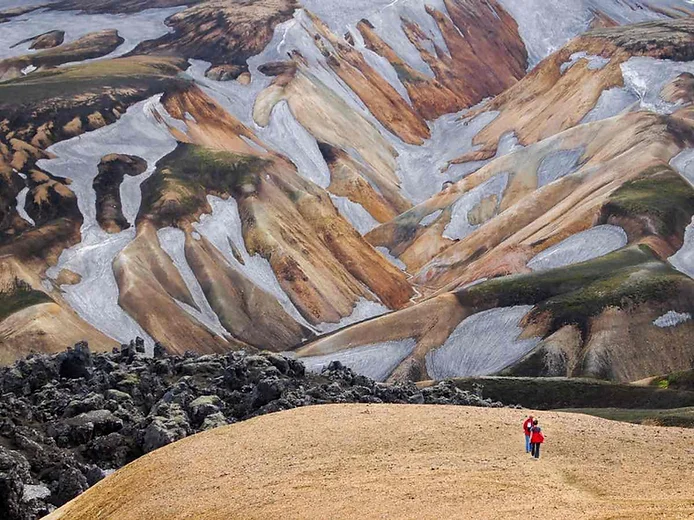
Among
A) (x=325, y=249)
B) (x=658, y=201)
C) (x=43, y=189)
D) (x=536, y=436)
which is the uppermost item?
(x=536, y=436)

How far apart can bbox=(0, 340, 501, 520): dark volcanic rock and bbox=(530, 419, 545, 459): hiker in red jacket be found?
21.3 metres

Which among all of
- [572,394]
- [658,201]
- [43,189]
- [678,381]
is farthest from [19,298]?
[658,201]

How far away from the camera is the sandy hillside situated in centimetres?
3762

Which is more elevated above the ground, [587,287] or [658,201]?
[658,201]

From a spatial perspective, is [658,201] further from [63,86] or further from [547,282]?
[63,86]

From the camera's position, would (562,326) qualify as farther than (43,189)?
No

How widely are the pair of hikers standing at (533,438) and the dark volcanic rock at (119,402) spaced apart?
20816 millimetres

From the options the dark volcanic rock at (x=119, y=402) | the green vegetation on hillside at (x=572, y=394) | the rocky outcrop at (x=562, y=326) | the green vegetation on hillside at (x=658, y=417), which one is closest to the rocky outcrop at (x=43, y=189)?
the rocky outcrop at (x=562, y=326)

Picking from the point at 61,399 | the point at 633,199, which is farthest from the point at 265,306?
the point at 61,399

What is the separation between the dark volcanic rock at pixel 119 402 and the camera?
53106 mm

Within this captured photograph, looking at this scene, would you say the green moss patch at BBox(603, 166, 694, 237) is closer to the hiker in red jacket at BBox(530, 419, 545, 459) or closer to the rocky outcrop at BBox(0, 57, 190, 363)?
the rocky outcrop at BBox(0, 57, 190, 363)

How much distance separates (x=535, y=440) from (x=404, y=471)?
4.97 metres

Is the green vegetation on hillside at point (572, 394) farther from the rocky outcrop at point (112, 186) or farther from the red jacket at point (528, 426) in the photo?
the rocky outcrop at point (112, 186)

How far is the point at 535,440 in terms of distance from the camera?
4197 cm
